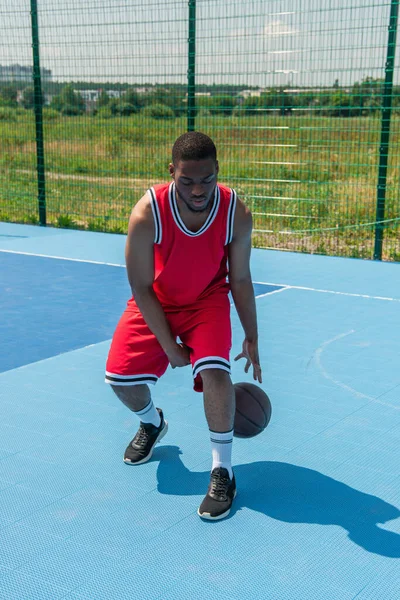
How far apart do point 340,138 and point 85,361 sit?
187 inches

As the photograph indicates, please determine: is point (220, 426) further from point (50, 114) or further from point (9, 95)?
point (9, 95)

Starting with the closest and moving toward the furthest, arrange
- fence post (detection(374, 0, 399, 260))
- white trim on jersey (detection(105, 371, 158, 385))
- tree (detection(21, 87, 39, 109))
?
white trim on jersey (detection(105, 371, 158, 385)), fence post (detection(374, 0, 399, 260)), tree (detection(21, 87, 39, 109))

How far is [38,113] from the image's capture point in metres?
10.6

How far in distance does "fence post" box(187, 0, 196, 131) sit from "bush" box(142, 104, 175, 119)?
0.29m

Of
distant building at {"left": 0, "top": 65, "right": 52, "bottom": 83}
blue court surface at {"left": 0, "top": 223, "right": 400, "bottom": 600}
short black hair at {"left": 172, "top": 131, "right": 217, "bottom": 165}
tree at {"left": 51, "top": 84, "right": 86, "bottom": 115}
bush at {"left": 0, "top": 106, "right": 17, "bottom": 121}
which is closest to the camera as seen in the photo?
blue court surface at {"left": 0, "top": 223, "right": 400, "bottom": 600}

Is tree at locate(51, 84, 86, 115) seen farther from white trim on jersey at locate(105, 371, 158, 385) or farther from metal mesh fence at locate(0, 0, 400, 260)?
white trim on jersey at locate(105, 371, 158, 385)

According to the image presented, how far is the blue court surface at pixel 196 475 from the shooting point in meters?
2.57

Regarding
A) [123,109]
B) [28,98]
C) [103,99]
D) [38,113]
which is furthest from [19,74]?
[123,109]

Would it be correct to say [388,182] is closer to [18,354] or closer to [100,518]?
[18,354]

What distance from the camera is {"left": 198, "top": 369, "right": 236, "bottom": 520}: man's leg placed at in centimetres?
305

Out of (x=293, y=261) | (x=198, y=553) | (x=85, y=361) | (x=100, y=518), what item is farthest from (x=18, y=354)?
(x=293, y=261)

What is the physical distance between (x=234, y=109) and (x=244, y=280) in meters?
A: 6.04

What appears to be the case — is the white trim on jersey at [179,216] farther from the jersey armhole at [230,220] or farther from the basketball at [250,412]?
the basketball at [250,412]

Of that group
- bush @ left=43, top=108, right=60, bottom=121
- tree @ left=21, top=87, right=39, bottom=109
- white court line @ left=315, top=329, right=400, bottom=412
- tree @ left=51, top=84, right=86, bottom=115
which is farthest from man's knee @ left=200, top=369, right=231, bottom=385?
tree @ left=21, top=87, right=39, bottom=109
